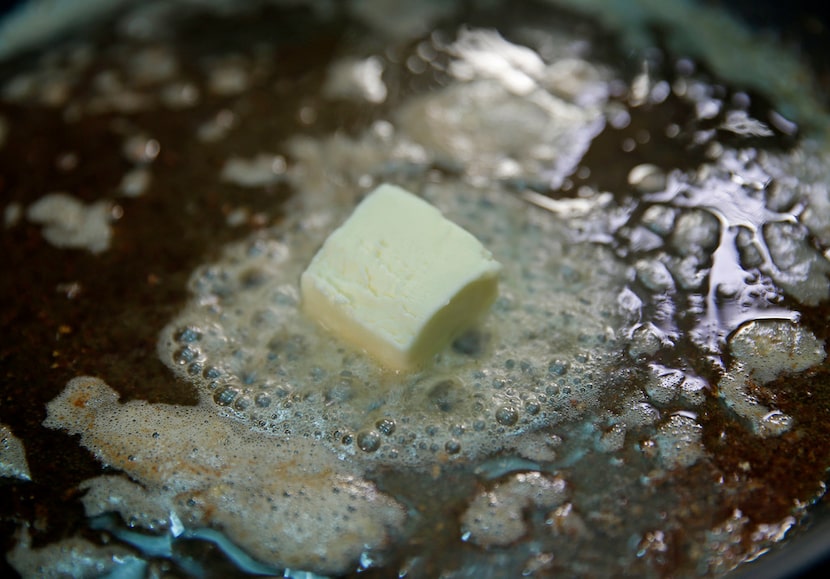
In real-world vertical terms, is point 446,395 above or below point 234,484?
above

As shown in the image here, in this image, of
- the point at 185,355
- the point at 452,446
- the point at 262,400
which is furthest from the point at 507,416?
the point at 185,355

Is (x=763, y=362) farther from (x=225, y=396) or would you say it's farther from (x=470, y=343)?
(x=225, y=396)

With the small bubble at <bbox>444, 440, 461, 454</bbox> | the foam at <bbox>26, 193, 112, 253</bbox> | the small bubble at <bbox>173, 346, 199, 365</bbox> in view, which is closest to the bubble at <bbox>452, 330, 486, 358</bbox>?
the small bubble at <bbox>444, 440, 461, 454</bbox>

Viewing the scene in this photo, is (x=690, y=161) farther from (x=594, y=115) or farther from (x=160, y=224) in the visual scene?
(x=160, y=224)

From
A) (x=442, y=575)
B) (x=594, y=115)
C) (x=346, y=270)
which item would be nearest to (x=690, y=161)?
(x=594, y=115)

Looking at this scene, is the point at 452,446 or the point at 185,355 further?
the point at 185,355

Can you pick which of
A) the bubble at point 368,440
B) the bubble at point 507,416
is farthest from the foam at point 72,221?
the bubble at point 507,416
